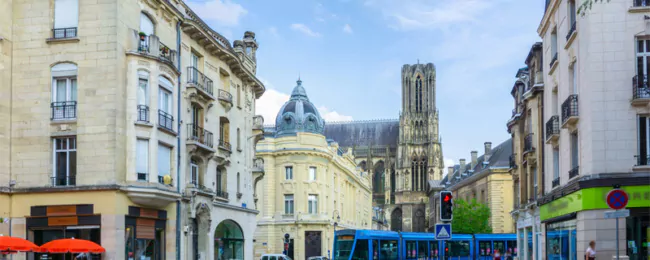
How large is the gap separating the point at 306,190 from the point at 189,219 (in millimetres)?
33146

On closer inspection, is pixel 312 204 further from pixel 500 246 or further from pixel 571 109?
pixel 571 109

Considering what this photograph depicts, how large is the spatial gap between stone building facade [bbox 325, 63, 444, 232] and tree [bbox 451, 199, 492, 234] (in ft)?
234

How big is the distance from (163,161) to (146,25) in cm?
534

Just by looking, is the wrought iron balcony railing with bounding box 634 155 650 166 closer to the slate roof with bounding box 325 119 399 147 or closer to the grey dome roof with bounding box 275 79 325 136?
the grey dome roof with bounding box 275 79 325 136

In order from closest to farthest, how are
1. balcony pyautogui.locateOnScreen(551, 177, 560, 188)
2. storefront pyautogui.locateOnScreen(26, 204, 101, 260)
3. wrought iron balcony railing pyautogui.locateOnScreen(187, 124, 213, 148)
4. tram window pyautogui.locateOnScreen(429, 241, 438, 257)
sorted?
storefront pyautogui.locateOnScreen(26, 204, 101, 260) → balcony pyautogui.locateOnScreen(551, 177, 560, 188) → wrought iron balcony railing pyautogui.locateOnScreen(187, 124, 213, 148) → tram window pyautogui.locateOnScreen(429, 241, 438, 257)

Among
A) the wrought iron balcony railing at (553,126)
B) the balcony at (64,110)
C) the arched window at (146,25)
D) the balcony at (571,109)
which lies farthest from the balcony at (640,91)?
the balcony at (64,110)

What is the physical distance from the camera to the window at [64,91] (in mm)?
27922

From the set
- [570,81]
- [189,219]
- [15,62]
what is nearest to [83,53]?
[15,62]

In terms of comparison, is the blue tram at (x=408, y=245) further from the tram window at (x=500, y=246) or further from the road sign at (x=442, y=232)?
the road sign at (x=442, y=232)

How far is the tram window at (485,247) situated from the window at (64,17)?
1493 inches

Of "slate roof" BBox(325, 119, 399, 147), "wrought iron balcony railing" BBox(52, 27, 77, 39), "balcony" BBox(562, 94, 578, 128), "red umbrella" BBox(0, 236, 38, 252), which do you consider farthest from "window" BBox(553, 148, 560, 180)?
"slate roof" BBox(325, 119, 399, 147)

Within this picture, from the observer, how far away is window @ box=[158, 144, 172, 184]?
30016 millimetres

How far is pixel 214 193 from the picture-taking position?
119 feet

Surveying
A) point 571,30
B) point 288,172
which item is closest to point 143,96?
point 571,30
